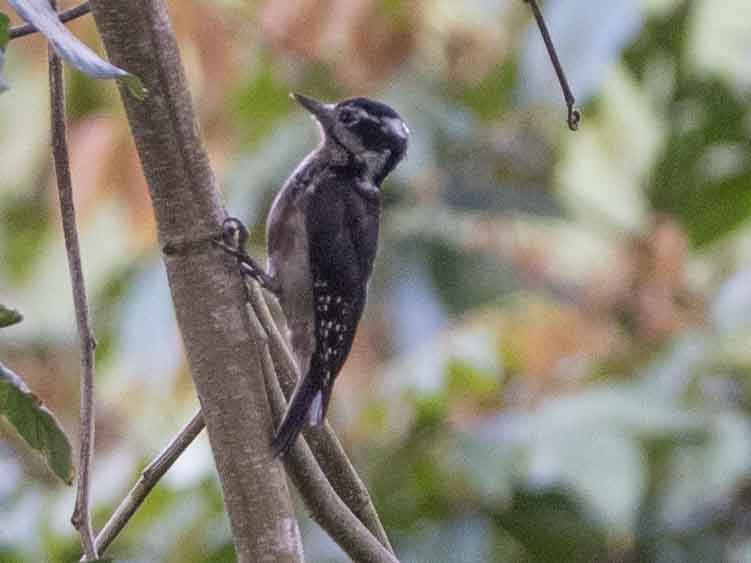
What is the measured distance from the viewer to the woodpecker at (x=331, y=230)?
2018 mm

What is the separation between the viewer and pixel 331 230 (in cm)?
211

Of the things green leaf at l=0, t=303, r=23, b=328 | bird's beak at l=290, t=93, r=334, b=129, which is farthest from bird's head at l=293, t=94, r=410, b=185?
green leaf at l=0, t=303, r=23, b=328

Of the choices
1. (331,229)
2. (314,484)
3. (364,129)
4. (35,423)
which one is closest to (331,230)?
(331,229)

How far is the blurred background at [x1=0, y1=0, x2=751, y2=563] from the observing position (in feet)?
9.31

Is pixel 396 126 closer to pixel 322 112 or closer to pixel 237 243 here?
pixel 322 112

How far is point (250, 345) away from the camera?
1.32 m

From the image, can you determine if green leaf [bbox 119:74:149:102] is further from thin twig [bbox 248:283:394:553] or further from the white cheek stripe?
the white cheek stripe

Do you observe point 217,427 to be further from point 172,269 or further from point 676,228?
point 676,228

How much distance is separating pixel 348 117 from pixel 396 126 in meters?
0.08

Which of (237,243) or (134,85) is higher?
(134,85)

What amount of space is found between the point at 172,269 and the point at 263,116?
2.09 meters

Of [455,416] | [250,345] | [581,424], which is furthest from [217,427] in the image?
[455,416]

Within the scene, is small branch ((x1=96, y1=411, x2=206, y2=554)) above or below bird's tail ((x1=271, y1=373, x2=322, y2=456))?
below

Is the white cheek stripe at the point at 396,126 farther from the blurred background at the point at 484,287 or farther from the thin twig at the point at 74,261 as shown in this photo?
the thin twig at the point at 74,261
